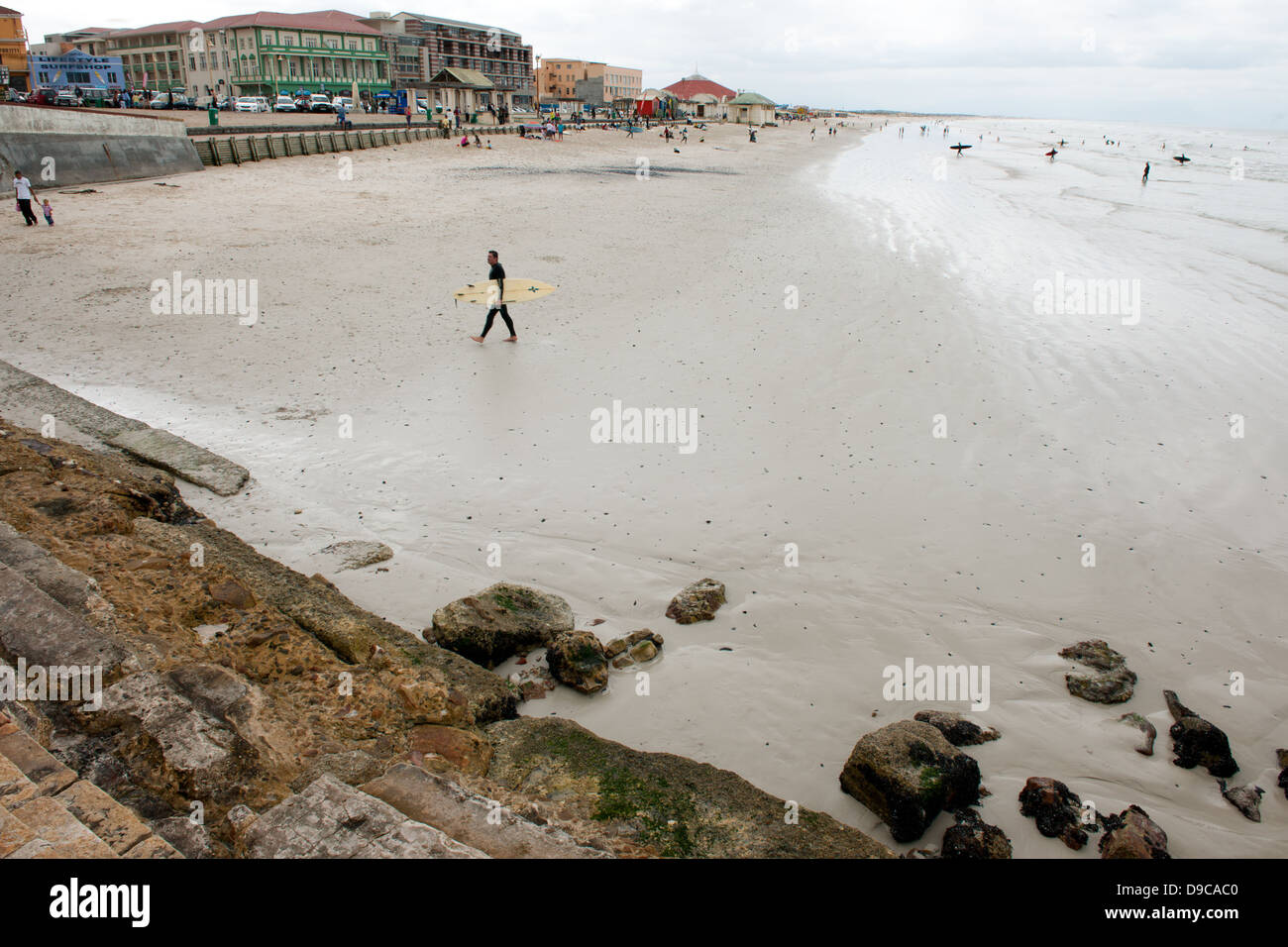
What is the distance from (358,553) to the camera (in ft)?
22.2

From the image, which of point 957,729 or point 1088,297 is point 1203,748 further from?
point 1088,297

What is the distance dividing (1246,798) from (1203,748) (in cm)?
35

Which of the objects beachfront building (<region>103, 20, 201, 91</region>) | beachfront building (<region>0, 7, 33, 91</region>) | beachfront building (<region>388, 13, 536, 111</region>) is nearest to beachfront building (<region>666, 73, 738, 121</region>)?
beachfront building (<region>388, 13, 536, 111</region>)

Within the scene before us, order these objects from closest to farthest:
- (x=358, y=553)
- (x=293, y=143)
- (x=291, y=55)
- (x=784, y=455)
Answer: (x=358, y=553) → (x=784, y=455) → (x=293, y=143) → (x=291, y=55)

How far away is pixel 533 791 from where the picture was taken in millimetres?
3689

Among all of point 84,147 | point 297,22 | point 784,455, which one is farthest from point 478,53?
point 784,455

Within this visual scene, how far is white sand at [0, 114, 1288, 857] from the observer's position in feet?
17.6

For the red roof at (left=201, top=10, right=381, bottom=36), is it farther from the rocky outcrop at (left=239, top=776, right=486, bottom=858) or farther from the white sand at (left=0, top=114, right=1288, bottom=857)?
the rocky outcrop at (left=239, top=776, right=486, bottom=858)

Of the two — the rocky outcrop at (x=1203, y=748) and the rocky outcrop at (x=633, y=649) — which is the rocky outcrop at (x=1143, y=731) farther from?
the rocky outcrop at (x=633, y=649)

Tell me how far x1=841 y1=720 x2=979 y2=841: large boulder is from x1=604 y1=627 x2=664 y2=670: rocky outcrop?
167 centimetres

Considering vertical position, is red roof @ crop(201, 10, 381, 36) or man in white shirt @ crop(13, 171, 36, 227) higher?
red roof @ crop(201, 10, 381, 36)

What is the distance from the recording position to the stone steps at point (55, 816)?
2.38m

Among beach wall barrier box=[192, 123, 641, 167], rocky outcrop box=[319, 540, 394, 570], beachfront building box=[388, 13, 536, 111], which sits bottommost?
rocky outcrop box=[319, 540, 394, 570]

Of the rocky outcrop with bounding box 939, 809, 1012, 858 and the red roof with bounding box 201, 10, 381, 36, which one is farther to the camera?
the red roof with bounding box 201, 10, 381, 36
